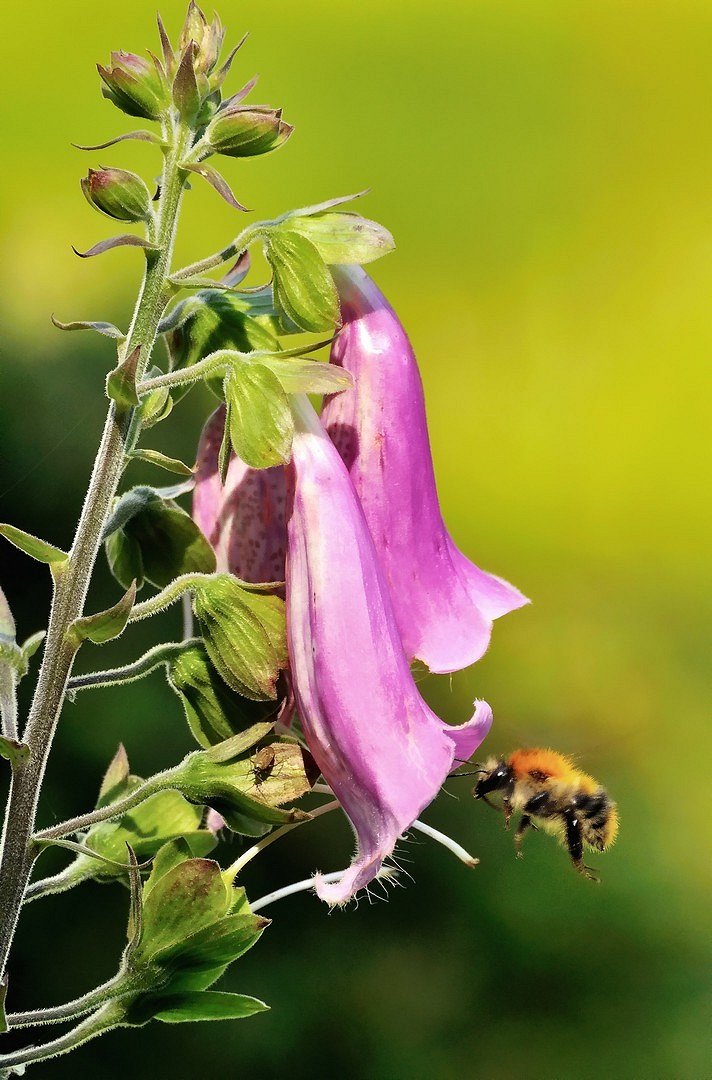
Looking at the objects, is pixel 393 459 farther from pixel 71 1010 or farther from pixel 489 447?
pixel 489 447

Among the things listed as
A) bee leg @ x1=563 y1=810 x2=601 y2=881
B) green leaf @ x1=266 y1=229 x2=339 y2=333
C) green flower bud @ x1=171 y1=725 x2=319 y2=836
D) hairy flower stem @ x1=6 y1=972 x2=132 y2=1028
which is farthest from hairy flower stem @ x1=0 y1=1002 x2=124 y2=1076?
bee leg @ x1=563 y1=810 x2=601 y2=881

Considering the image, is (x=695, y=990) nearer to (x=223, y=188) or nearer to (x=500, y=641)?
(x=500, y=641)

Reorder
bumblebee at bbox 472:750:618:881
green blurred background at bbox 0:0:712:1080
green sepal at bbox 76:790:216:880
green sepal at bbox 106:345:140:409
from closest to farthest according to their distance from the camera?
green sepal at bbox 106:345:140:409, green sepal at bbox 76:790:216:880, bumblebee at bbox 472:750:618:881, green blurred background at bbox 0:0:712:1080

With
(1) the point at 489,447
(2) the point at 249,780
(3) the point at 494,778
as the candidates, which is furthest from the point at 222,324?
(1) the point at 489,447

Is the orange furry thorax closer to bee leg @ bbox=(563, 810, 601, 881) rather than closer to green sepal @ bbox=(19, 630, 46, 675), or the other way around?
bee leg @ bbox=(563, 810, 601, 881)

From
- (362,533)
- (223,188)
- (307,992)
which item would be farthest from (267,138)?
(307,992)

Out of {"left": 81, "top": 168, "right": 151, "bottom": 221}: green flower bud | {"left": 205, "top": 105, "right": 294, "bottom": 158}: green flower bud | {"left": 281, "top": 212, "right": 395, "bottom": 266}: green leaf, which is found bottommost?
{"left": 281, "top": 212, "right": 395, "bottom": 266}: green leaf
